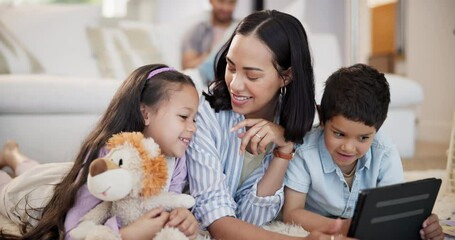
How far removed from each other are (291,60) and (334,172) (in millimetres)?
305

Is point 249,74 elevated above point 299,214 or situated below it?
above

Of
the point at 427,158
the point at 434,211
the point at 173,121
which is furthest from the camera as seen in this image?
the point at 427,158

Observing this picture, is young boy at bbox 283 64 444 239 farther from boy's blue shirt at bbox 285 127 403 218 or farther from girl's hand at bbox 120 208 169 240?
girl's hand at bbox 120 208 169 240

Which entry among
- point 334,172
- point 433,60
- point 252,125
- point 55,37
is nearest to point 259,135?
point 252,125

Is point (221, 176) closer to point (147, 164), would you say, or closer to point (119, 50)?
point (147, 164)

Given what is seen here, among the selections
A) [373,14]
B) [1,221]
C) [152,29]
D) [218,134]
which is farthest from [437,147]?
[1,221]

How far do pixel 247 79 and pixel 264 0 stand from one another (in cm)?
306

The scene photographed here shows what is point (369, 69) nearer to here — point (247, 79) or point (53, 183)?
point (247, 79)

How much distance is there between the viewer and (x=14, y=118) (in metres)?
2.51

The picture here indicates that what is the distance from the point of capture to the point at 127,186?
3.67ft

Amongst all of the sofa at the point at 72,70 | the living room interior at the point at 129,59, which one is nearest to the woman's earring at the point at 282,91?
the living room interior at the point at 129,59

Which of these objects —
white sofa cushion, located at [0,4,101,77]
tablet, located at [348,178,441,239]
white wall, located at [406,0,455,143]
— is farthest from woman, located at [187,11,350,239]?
white wall, located at [406,0,455,143]

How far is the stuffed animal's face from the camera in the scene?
109 centimetres

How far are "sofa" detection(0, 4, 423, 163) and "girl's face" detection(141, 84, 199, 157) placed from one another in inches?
46.5
